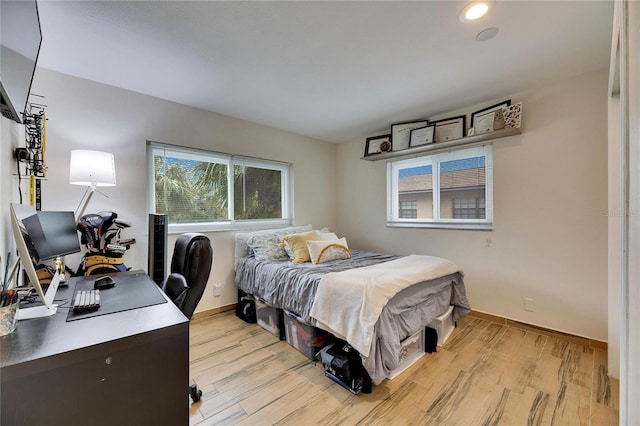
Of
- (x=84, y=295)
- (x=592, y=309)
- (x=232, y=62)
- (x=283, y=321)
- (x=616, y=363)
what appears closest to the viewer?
(x=84, y=295)

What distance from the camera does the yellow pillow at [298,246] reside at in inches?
111

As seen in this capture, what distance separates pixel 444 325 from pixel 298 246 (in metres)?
1.65

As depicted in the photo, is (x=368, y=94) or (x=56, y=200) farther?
(x=368, y=94)

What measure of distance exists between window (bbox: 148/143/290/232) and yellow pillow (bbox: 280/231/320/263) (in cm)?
73

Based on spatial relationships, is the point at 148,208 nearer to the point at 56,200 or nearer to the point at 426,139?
the point at 56,200

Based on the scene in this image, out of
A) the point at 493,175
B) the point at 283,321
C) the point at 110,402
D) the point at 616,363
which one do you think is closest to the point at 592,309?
the point at 616,363

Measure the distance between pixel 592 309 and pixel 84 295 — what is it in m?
3.79

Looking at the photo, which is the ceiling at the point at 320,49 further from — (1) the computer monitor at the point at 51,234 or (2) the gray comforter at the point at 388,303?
(2) the gray comforter at the point at 388,303

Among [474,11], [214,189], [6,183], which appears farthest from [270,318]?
[474,11]

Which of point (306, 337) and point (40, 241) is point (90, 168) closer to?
point (40, 241)

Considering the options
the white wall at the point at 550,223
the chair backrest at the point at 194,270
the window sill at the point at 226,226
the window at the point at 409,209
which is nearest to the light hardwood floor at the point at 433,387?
the white wall at the point at 550,223

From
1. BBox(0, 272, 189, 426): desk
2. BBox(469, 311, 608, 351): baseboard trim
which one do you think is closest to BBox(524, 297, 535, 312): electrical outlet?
BBox(469, 311, 608, 351): baseboard trim

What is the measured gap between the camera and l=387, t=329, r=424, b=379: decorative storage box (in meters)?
1.94

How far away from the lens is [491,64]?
7.00ft
